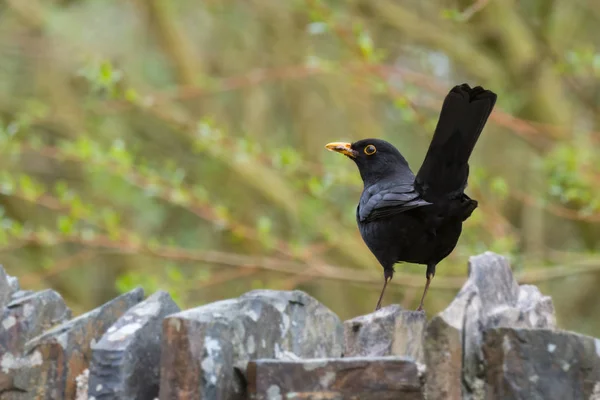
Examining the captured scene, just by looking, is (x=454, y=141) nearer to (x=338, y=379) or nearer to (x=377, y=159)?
(x=377, y=159)

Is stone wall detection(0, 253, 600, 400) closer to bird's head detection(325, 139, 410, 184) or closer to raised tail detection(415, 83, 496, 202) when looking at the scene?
raised tail detection(415, 83, 496, 202)

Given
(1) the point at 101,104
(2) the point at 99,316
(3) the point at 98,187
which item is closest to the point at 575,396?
(2) the point at 99,316

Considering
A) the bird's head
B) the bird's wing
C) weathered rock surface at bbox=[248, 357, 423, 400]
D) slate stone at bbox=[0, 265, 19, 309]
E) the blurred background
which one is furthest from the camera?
the blurred background

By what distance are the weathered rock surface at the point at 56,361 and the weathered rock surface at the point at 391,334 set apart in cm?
56

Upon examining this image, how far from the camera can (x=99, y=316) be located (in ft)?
5.98

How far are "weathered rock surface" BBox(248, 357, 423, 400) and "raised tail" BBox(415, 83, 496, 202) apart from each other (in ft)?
2.97

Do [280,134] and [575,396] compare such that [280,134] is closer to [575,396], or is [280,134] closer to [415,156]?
[415,156]

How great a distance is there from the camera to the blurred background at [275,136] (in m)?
4.85

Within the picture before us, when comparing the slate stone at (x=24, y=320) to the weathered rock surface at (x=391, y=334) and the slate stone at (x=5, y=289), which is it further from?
the weathered rock surface at (x=391, y=334)

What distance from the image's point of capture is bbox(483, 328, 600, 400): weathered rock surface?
64.4 inches

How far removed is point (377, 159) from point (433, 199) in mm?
634

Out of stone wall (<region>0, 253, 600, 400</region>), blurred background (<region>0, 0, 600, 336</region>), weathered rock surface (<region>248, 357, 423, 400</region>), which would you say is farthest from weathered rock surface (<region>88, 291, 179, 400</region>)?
blurred background (<region>0, 0, 600, 336</region>)

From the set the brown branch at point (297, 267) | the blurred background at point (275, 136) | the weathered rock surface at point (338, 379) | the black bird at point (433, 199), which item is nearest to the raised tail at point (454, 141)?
the black bird at point (433, 199)

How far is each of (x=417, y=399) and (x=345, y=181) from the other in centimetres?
338
